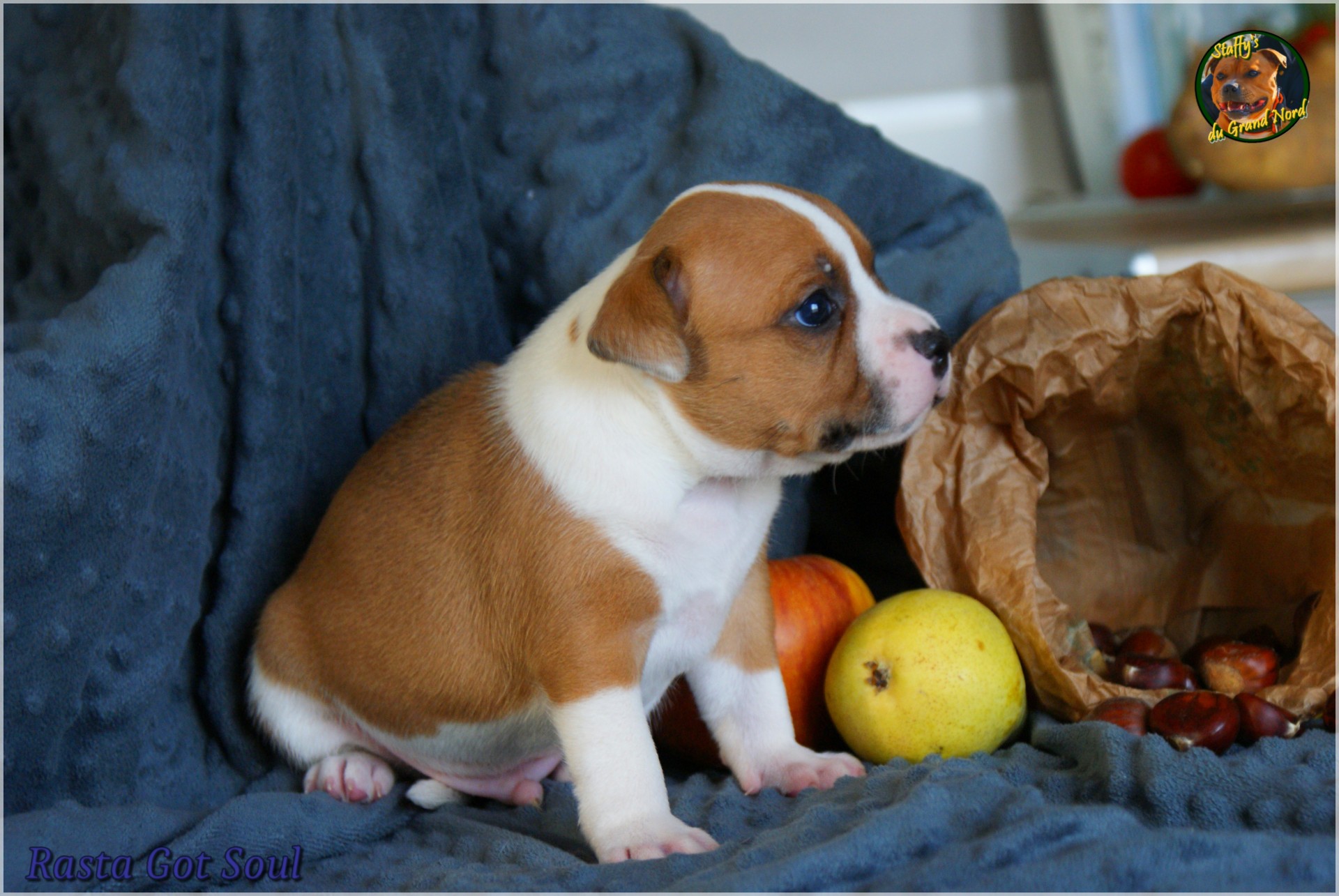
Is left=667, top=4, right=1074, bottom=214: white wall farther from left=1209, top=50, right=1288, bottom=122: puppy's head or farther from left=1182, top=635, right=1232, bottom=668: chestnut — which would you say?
left=1182, top=635, right=1232, bottom=668: chestnut

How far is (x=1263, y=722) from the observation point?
5.81 ft

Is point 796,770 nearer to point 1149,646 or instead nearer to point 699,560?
point 699,560

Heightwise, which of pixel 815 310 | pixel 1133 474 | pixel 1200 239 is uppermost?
pixel 815 310

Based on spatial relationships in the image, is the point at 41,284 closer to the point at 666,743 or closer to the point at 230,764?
the point at 230,764

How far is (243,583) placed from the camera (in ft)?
7.17

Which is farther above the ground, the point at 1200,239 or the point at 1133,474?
the point at 1200,239

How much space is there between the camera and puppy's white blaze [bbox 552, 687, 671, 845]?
164 centimetres

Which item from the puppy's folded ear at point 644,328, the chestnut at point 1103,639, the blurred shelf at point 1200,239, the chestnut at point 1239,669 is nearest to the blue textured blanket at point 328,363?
the chestnut at point 1239,669

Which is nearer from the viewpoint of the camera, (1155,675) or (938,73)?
(1155,675)

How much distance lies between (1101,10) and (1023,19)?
1.01 ft

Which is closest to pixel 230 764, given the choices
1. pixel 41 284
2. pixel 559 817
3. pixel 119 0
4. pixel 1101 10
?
pixel 559 817

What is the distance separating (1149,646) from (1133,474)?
1.24 ft

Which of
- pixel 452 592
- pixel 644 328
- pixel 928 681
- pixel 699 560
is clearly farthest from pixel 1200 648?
pixel 452 592

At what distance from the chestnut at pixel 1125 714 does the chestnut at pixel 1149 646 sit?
21 cm
